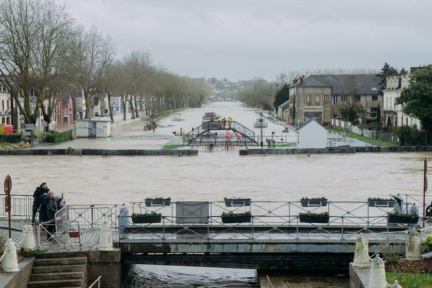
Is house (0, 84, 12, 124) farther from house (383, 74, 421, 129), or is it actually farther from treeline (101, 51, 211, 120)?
house (383, 74, 421, 129)

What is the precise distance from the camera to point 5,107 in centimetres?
9888

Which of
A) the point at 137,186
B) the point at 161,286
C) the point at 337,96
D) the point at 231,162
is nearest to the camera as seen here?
the point at 161,286

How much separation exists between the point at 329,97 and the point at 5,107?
46371 millimetres

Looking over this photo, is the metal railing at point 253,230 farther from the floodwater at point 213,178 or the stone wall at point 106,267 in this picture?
the stone wall at point 106,267

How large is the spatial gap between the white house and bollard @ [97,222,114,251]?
4429 centimetres

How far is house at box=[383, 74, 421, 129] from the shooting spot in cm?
8636

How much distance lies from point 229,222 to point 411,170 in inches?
1164

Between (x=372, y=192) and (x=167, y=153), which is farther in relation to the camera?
(x=167, y=153)

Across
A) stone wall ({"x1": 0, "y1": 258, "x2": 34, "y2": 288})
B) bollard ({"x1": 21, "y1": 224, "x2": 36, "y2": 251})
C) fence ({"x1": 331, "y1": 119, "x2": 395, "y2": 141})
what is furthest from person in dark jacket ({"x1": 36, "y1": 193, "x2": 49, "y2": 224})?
fence ({"x1": 331, "y1": 119, "x2": 395, "y2": 141})

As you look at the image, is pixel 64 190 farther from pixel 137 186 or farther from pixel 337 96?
pixel 337 96

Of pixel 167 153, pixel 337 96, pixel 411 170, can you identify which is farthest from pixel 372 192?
pixel 337 96

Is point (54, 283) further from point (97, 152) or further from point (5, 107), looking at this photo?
point (5, 107)

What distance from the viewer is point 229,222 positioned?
80.3 ft

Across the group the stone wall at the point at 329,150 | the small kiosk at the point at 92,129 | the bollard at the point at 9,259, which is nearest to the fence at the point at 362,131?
the stone wall at the point at 329,150
